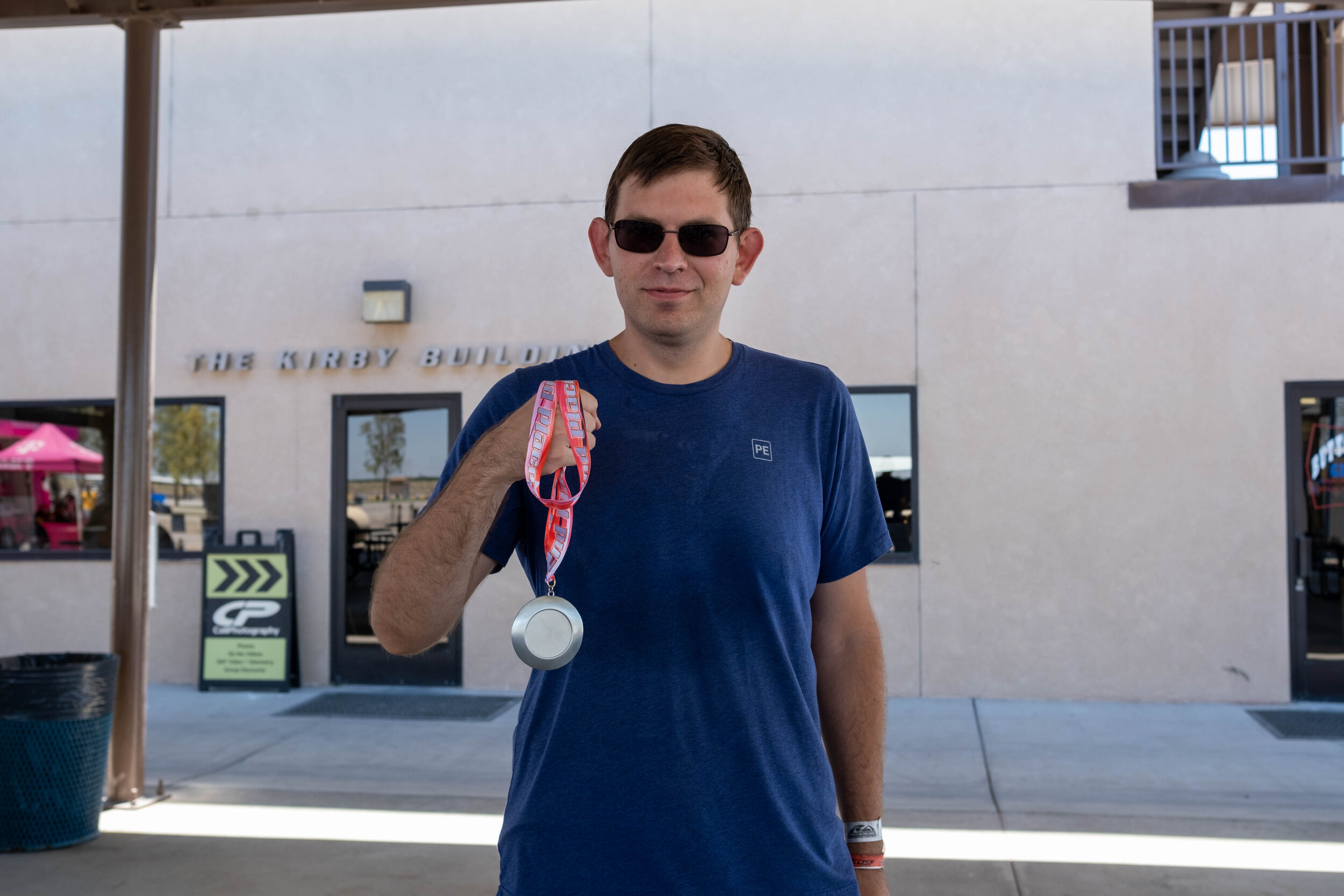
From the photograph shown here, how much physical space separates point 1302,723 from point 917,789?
3.05 metres

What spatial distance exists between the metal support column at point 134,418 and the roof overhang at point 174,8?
0.08 meters

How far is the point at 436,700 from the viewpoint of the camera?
26.7 ft

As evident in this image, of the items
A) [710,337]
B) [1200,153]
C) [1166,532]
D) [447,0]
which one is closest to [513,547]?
[710,337]

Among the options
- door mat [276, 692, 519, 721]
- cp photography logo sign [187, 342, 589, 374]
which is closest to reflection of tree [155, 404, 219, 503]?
cp photography logo sign [187, 342, 589, 374]

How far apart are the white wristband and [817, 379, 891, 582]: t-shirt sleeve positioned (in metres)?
0.41

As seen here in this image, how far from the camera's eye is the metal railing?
316 inches

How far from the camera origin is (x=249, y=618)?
28.1 feet

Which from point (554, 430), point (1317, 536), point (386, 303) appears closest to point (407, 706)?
point (386, 303)

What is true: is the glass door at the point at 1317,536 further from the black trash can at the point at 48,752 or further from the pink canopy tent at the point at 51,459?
the pink canopy tent at the point at 51,459

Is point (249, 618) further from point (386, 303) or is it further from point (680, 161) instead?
point (680, 161)

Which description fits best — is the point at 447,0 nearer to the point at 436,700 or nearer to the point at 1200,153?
the point at 436,700

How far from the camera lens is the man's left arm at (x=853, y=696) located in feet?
6.19

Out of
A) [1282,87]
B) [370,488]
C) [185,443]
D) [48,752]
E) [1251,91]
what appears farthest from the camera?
[185,443]

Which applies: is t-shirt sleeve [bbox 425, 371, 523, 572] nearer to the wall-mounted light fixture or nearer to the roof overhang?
the roof overhang
